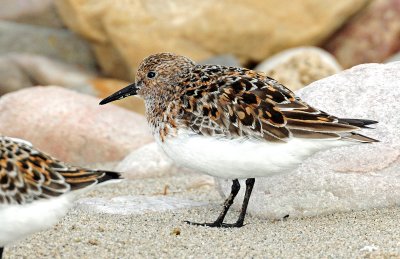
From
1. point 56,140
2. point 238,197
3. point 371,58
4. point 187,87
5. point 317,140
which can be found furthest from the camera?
point 371,58

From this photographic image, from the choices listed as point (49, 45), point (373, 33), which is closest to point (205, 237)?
point (373, 33)

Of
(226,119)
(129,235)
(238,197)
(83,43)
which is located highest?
(83,43)

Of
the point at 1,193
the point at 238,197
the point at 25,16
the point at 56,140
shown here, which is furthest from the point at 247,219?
the point at 25,16

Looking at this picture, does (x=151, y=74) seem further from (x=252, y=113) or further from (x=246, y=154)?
(x=246, y=154)

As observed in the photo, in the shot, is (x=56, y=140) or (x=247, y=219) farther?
(x=56, y=140)

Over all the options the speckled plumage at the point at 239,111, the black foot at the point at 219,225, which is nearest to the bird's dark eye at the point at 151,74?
the speckled plumage at the point at 239,111

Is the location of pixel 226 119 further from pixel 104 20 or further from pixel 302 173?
pixel 104 20
